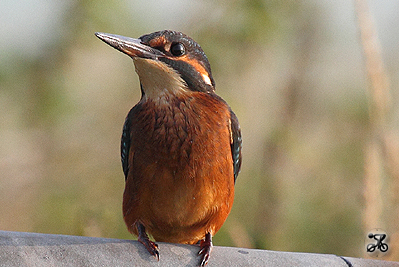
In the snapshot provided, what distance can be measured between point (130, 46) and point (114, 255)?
0.90m

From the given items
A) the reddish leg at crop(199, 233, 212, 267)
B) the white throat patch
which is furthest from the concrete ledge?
the white throat patch

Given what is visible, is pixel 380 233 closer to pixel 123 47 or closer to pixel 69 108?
pixel 123 47

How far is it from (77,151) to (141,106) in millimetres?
1367

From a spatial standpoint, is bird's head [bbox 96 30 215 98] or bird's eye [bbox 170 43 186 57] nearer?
bird's head [bbox 96 30 215 98]

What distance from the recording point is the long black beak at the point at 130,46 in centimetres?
231

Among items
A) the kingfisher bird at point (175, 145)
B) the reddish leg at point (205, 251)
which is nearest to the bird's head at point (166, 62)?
the kingfisher bird at point (175, 145)

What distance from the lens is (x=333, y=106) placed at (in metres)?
4.13

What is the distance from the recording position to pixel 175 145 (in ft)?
8.40

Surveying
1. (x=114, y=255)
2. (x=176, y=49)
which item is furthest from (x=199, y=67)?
(x=114, y=255)

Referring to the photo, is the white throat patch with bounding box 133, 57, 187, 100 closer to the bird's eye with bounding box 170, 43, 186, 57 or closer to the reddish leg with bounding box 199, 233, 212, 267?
the bird's eye with bounding box 170, 43, 186, 57

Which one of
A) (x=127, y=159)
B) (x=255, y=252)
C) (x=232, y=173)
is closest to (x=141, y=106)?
(x=127, y=159)

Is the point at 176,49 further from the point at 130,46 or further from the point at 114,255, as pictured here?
the point at 114,255

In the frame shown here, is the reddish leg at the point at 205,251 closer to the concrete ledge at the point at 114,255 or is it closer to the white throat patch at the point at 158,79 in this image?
the concrete ledge at the point at 114,255

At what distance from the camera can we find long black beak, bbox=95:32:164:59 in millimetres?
Answer: 2314
